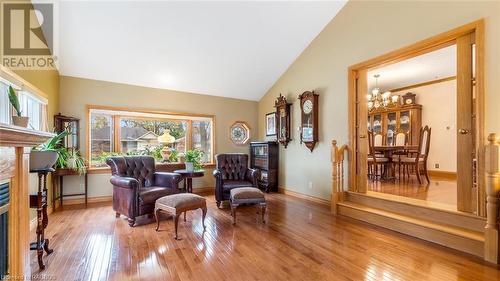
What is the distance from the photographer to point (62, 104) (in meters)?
4.25

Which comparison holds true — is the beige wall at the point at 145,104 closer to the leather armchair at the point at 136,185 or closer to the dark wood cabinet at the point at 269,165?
the dark wood cabinet at the point at 269,165

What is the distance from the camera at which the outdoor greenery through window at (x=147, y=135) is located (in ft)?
15.3

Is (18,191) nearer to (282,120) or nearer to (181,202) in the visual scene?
(181,202)

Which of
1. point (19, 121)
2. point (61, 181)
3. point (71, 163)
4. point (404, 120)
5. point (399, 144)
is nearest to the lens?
point (19, 121)

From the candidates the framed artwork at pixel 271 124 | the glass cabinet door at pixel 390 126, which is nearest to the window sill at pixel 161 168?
the framed artwork at pixel 271 124

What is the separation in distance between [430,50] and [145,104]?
507 centimetres

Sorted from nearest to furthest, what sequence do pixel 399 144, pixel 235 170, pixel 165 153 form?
pixel 235 170
pixel 165 153
pixel 399 144

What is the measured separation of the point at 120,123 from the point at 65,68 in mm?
1325

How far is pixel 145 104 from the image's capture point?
496cm

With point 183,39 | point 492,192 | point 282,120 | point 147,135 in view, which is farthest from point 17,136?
point 282,120

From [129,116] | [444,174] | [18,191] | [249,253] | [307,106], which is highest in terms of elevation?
[307,106]

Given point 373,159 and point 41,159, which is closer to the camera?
point 41,159

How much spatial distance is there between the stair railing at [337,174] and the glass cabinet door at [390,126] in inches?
153

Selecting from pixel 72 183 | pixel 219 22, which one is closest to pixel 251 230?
pixel 219 22
